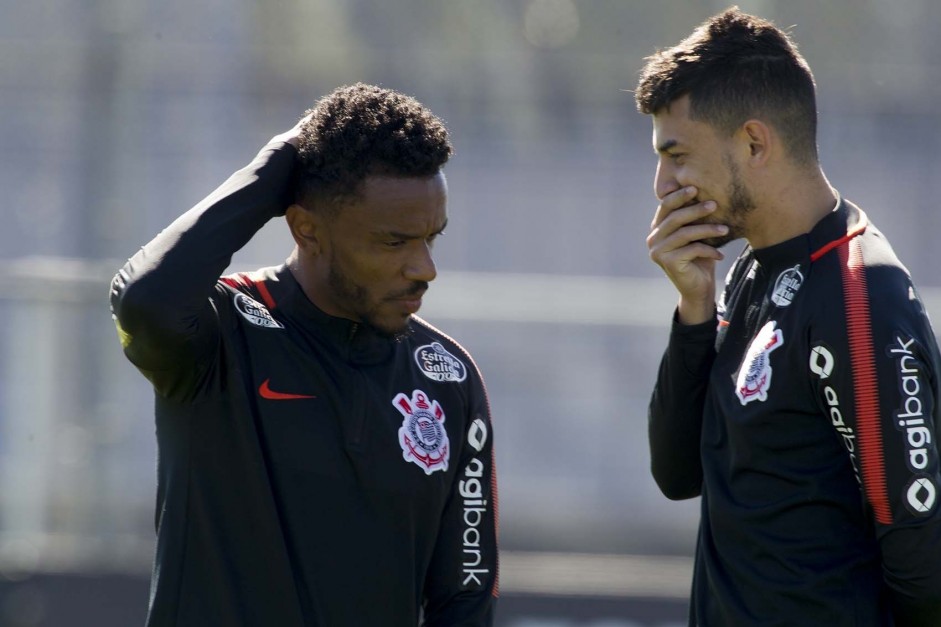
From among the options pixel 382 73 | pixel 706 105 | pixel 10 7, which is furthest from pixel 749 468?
pixel 10 7

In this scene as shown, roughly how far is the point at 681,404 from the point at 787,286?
1.22ft

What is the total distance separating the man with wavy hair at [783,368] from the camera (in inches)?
84.4

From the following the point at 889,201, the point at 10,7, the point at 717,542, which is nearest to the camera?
the point at 717,542

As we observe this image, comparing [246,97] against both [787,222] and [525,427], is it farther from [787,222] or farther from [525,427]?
[787,222]

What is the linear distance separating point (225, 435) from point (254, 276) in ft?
1.25

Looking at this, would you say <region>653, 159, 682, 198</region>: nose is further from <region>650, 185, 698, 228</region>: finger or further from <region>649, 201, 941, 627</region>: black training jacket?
<region>649, 201, 941, 627</region>: black training jacket

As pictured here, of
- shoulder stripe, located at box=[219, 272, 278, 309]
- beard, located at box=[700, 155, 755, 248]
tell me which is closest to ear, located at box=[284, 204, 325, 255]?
shoulder stripe, located at box=[219, 272, 278, 309]

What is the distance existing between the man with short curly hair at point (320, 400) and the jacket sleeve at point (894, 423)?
742 millimetres

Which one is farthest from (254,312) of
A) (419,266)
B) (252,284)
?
(419,266)

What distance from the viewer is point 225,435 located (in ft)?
7.40

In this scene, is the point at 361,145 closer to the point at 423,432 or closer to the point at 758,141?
the point at 423,432

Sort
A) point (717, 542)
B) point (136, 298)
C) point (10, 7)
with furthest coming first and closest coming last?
1. point (10, 7)
2. point (717, 542)
3. point (136, 298)

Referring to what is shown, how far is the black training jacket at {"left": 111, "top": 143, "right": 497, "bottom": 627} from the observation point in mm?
2201

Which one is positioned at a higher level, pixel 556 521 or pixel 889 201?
pixel 889 201
